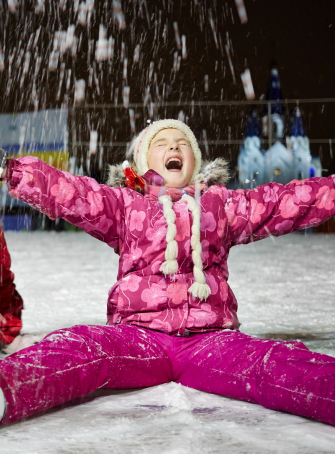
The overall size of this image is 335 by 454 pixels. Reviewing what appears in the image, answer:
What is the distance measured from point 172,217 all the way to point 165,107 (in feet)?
27.3

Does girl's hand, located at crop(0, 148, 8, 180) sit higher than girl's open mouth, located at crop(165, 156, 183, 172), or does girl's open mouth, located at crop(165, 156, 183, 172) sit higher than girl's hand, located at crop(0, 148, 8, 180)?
girl's open mouth, located at crop(165, 156, 183, 172)

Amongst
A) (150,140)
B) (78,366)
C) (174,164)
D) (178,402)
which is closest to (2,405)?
(78,366)

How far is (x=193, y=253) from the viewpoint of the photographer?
4.93 feet

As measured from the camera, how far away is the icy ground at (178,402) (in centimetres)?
98

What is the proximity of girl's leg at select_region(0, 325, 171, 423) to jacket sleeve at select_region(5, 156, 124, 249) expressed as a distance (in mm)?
314

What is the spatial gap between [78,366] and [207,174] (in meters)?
0.84

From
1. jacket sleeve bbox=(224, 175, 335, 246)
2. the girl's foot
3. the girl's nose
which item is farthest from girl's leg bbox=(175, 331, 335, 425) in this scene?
the girl's nose

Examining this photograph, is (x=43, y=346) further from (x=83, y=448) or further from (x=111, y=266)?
(x=111, y=266)

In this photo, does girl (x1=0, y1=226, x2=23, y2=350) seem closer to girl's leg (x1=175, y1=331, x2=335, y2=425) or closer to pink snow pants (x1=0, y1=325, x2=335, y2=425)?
pink snow pants (x1=0, y1=325, x2=335, y2=425)

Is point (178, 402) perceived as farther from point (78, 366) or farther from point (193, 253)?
point (193, 253)

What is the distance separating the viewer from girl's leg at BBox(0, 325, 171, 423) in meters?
1.08

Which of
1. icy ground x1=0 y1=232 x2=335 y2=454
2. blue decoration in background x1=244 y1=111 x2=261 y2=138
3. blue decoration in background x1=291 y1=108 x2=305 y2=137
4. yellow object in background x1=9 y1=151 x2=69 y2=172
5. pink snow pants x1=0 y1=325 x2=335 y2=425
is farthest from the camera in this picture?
blue decoration in background x1=291 y1=108 x2=305 y2=137

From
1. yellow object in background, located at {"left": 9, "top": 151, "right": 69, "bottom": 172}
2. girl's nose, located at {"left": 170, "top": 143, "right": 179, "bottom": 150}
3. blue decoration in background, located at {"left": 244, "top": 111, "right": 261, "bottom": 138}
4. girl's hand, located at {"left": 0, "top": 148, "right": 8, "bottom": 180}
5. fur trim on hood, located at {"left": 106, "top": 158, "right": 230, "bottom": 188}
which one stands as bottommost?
girl's hand, located at {"left": 0, "top": 148, "right": 8, "bottom": 180}

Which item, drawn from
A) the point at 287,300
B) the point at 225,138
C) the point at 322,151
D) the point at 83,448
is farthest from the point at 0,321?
the point at 322,151
